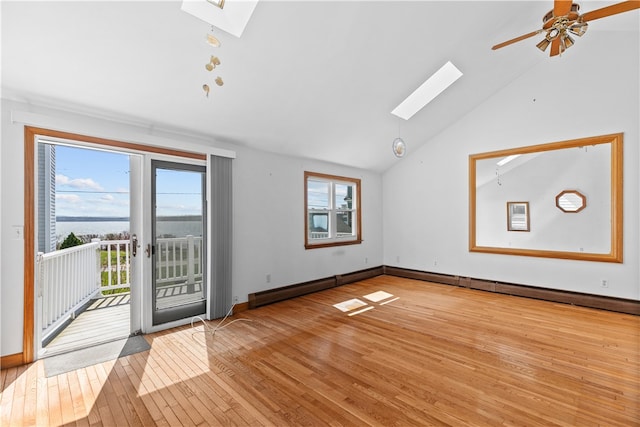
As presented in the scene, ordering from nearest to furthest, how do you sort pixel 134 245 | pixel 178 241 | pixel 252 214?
pixel 134 245
pixel 178 241
pixel 252 214

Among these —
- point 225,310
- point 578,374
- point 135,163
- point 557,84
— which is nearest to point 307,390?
point 225,310

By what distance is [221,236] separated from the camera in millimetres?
3818

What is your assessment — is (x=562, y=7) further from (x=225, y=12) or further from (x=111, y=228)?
(x=111, y=228)

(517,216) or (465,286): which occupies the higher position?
(517,216)

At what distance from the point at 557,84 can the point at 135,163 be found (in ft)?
21.0

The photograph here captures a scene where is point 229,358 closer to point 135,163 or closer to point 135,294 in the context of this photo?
point 135,294

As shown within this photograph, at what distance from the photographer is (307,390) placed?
87.8 inches

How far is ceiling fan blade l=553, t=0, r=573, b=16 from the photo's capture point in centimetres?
235

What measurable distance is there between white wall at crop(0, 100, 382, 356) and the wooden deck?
0.50 metres

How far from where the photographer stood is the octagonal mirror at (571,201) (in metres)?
4.62

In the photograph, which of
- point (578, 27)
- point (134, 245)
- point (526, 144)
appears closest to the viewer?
point (578, 27)

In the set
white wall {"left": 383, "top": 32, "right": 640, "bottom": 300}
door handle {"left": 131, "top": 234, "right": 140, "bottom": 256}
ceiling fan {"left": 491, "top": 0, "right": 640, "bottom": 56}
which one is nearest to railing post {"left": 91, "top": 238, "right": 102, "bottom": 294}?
door handle {"left": 131, "top": 234, "right": 140, "bottom": 256}

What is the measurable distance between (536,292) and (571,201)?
5.49 ft

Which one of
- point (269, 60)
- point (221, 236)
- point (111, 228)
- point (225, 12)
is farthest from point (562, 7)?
point (111, 228)
